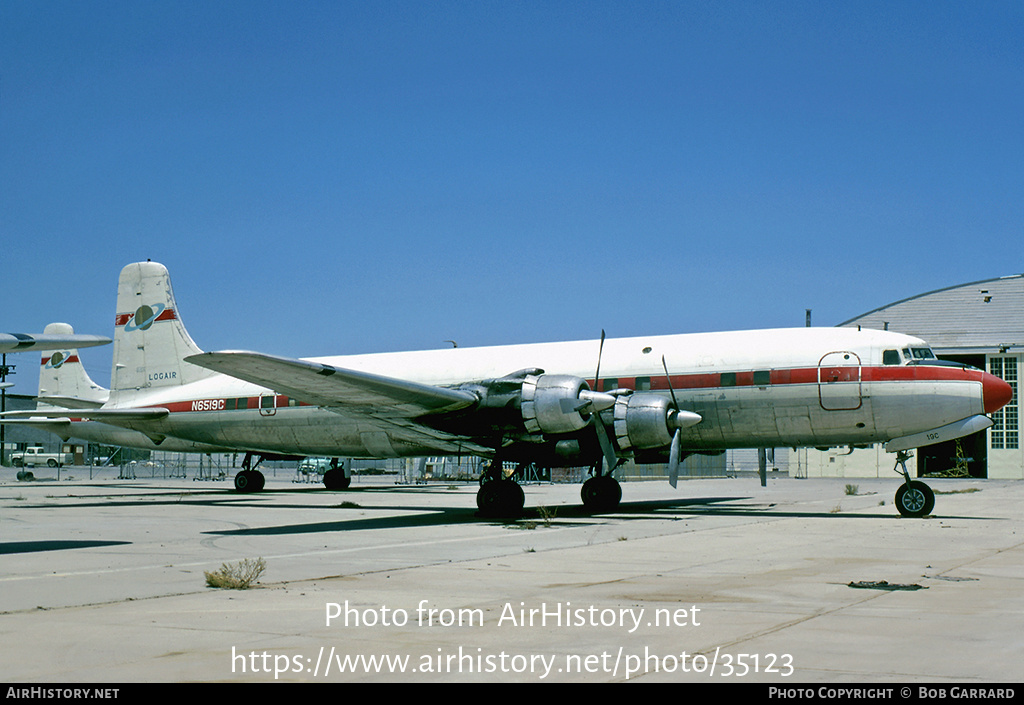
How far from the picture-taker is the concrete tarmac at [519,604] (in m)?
5.58

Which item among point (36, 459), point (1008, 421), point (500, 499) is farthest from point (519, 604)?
point (36, 459)

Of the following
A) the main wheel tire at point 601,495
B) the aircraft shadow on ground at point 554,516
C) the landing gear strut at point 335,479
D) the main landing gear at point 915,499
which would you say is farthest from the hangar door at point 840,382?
the landing gear strut at point 335,479

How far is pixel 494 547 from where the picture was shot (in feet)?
43.3

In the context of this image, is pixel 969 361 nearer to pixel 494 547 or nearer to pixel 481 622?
pixel 494 547

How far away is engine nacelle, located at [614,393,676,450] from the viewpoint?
1895cm

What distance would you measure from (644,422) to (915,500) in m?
5.88

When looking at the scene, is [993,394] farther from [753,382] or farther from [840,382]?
[753,382]

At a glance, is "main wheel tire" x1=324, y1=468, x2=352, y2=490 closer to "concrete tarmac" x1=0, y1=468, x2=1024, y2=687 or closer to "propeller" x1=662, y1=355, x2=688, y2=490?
"concrete tarmac" x1=0, y1=468, x2=1024, y2=687

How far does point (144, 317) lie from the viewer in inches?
1176

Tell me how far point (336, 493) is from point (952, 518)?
2151 centimetres

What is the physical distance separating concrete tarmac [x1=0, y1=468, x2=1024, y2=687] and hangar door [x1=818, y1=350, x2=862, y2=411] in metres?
3.08

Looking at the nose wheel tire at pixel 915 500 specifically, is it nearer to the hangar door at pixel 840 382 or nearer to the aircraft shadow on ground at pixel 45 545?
the hangar door at pixel 840 382

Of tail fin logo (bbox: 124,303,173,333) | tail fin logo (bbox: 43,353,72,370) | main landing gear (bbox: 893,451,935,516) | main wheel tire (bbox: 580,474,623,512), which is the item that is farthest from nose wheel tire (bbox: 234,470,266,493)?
main landing gear (bbox: 893,451,935,516)

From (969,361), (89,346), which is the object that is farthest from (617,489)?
(969,361)
